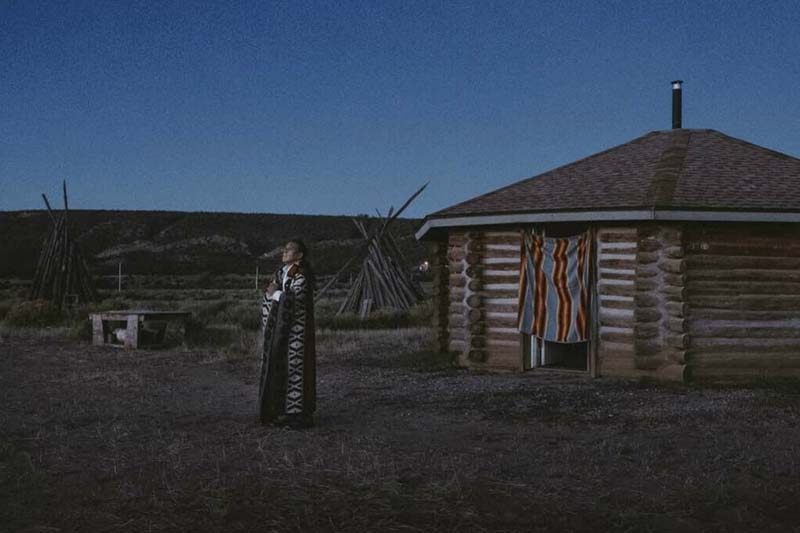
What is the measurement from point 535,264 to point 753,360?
3125 mm

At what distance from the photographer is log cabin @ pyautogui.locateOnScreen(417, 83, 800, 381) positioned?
1061 centimetres

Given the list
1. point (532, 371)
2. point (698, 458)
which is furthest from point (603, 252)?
point (698, 458)

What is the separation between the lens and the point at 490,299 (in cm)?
1227

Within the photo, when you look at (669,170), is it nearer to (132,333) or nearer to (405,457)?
(405,457)

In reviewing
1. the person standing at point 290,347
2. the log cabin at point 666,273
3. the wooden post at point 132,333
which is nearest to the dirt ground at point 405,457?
the person standing at point 290,347

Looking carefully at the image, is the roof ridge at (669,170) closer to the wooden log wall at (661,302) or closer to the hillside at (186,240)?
the wooden log wall at (661,302)

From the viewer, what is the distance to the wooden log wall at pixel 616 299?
1093 cm

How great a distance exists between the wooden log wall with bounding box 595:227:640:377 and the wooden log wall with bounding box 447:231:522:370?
1.29 m

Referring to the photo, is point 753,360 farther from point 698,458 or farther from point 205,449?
point 205,449

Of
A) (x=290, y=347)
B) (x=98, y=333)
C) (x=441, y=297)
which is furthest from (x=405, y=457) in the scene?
(x=98, y=333)

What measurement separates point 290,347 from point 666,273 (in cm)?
549

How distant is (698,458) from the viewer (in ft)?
21.0

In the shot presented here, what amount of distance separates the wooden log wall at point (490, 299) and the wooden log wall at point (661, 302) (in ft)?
6.14

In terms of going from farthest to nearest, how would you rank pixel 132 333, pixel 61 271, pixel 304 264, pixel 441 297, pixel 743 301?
pixel 61 271
pixel 132 333
pixel 441 297
pixel 743 301
pixel 304 264
